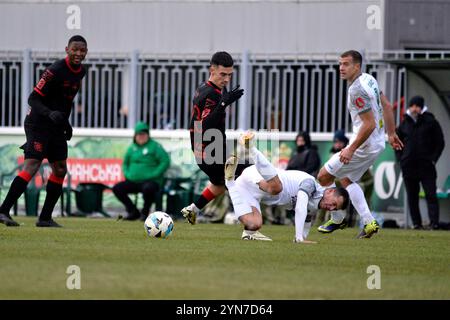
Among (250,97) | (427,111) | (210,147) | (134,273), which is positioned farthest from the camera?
(250,97)

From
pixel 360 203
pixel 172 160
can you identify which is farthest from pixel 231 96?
pixel 172 160

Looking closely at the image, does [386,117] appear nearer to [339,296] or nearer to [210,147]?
[210,147]

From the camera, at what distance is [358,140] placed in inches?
561

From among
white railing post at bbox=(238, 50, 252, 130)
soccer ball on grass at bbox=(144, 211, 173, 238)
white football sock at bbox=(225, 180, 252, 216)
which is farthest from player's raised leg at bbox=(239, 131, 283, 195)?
white railing post at bbox=(238, 50, 252, 130)

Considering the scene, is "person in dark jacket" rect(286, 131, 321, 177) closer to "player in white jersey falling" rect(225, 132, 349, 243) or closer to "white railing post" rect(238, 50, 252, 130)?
"white railing post" rect(238, 50, 252, 130)

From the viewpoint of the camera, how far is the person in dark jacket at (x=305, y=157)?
21422 mm

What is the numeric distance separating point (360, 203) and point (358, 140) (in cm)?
81

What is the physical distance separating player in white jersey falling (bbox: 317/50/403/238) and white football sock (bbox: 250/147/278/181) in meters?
1.05

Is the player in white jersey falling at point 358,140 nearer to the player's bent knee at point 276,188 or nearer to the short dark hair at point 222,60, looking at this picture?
the player's bent knee at point 276,188

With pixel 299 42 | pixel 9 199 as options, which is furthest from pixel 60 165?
pixel 299 42

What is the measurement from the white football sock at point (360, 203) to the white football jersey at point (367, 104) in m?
0.54

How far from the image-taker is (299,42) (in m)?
25.7

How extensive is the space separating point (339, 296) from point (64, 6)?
1917 cm

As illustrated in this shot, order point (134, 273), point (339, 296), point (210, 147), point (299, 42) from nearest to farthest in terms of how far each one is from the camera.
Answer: point (339, 296)
point (134, 273)
point (210, 147)
point (299, 42)
